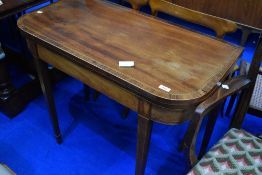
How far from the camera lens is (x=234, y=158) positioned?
112 cm

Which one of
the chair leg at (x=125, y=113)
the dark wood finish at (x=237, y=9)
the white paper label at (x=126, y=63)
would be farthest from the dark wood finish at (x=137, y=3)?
the dark wood finish at (x=237, y=9)

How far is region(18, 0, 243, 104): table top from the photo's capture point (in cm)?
102

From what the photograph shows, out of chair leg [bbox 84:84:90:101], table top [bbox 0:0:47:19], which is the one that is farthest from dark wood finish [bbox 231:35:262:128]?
table top [bbox 0:0:47:19]

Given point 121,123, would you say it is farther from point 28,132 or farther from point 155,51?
Answer: point 155,51

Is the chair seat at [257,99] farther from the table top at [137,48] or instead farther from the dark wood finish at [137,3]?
the dark wood finish at [137,3]

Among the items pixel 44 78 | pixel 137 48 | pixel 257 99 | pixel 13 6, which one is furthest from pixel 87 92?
pixel 257 99

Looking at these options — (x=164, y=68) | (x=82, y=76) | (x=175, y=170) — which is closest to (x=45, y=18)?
(x=82, y=76)

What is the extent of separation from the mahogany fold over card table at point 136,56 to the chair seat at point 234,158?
0.21 meters

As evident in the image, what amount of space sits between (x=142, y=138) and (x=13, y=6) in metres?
1.07

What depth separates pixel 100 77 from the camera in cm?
113

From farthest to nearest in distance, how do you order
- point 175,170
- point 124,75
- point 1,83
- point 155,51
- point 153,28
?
point 1,83 → point 175,170 → point 153,28 → point 155,51 → point 124,75

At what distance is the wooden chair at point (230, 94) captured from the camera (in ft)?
3.18

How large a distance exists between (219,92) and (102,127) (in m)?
1.02

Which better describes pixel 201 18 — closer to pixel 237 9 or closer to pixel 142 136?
pixel 142 136
